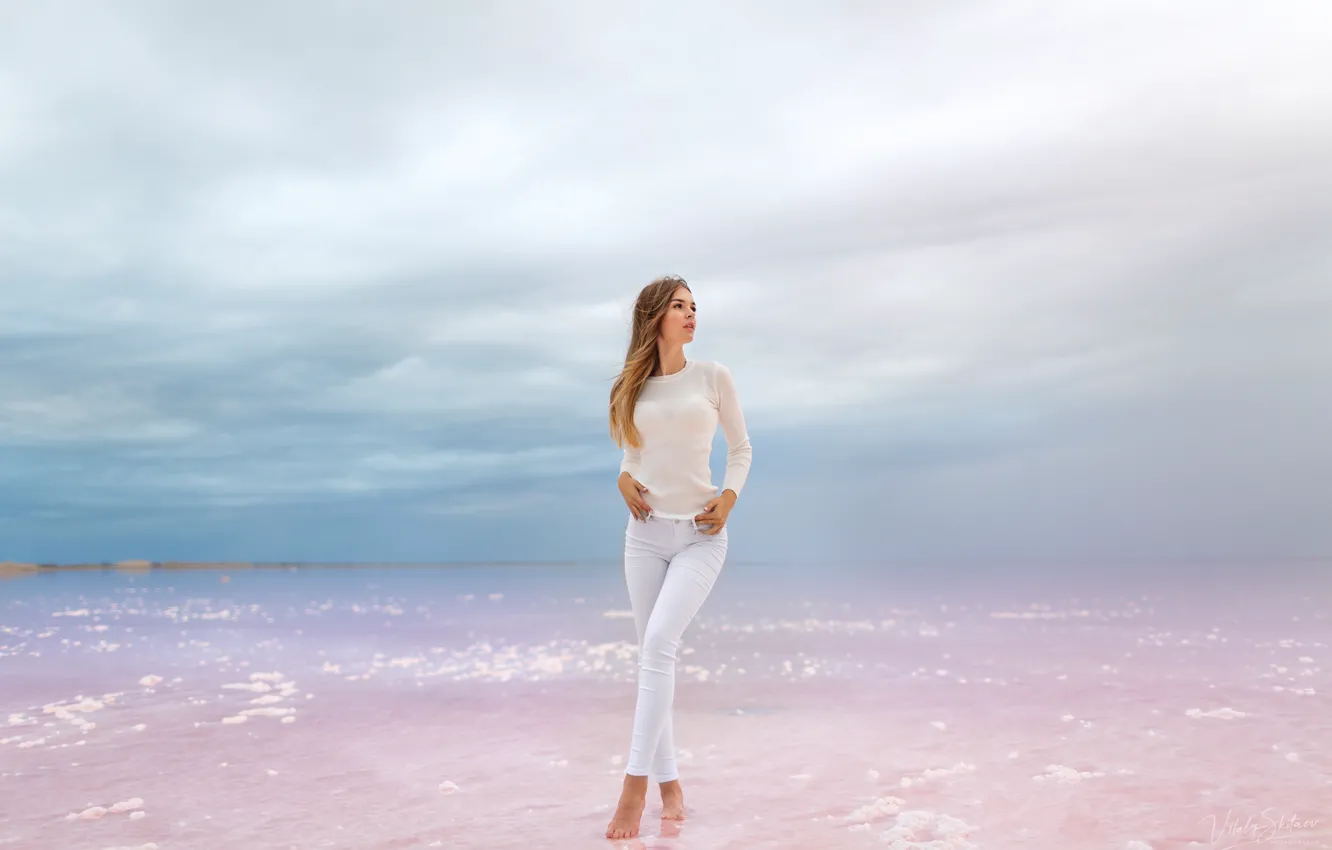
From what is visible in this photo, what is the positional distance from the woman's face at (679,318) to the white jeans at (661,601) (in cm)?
108

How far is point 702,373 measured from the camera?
18.4 feet

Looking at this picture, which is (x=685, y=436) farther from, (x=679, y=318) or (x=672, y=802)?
(x=672, y=802)

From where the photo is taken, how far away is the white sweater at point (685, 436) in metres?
5.49

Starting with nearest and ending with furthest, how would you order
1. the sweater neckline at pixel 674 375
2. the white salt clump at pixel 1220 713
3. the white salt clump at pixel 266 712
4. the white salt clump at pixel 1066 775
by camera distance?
1. the sweater neckline at pixel 674 375
2. the white salt clump at pixel 1066 775
3. the white salt clump at pixel 1220 713
4. the white salt clump at pixel 266 712

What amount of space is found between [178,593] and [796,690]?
30060 millimetres

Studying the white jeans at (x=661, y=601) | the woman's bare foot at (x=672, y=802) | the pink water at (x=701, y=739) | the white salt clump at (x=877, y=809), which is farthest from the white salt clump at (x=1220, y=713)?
the white jeans at (x=661, y=601)

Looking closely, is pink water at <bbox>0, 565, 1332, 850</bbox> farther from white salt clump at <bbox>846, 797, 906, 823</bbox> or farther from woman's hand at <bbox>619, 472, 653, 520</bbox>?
woman's hand at <bbox>619, 472, 653, 520</bbox>

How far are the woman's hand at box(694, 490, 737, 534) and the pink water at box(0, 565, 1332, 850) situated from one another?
1.67 meters

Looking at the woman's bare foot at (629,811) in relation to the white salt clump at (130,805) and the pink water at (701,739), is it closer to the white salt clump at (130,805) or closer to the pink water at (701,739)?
the pink water at (701,739)

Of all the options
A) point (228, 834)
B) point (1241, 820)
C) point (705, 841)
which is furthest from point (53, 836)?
point (1241, 820)

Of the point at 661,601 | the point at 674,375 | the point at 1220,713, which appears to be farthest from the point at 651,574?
the point at 1220,713

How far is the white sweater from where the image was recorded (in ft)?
18.0

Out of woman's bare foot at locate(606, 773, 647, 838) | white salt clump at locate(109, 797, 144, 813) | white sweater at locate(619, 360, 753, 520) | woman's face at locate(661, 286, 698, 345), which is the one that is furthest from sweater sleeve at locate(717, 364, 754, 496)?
white salt clump at locate(109, 797, 144, 813)

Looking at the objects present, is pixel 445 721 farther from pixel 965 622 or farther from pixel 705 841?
pixel 965 622
